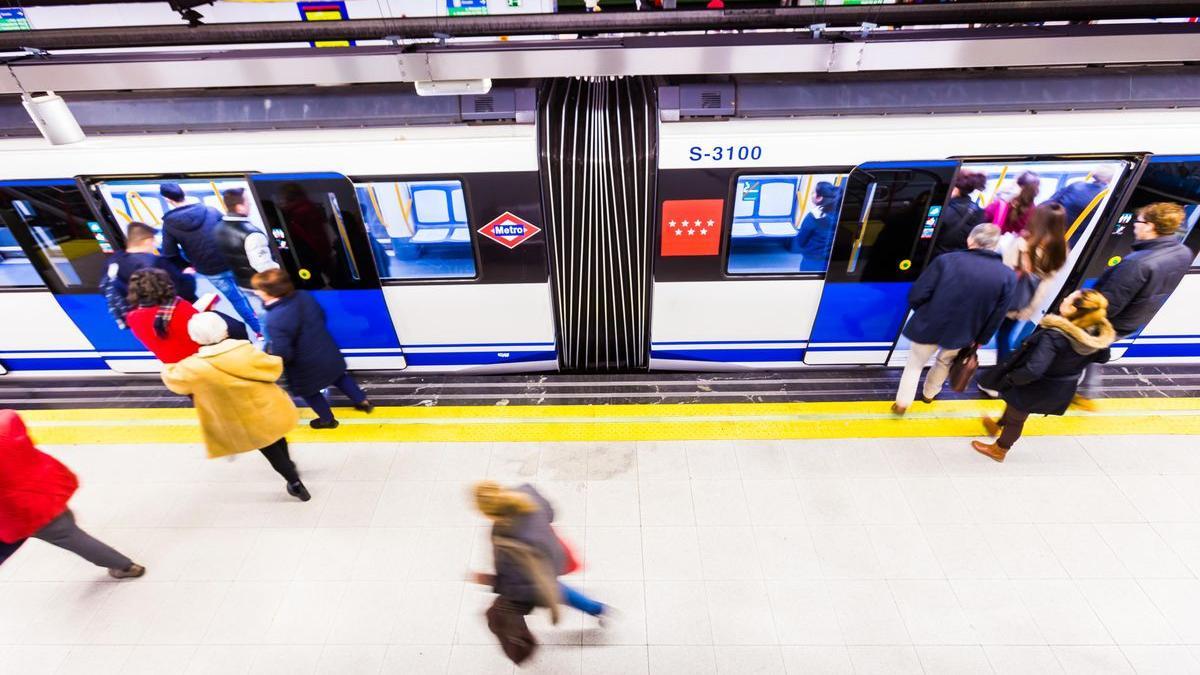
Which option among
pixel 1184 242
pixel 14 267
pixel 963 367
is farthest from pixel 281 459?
pixel 1184 242

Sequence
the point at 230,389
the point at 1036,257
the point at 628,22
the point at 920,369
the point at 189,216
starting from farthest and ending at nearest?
the point at 920,369
the point at 189,216
the point at 1036,257
the point at 230,389
the point at 628,22

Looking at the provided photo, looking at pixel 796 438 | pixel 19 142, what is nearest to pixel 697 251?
pixel 796 438

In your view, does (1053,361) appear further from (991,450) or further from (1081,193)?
(1081,193)

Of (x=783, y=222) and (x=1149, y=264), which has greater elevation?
(x=783, y=222)

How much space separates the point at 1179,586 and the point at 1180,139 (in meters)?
2.78

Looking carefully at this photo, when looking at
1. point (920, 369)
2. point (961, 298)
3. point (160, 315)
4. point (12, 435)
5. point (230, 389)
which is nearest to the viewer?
point (12, 435)

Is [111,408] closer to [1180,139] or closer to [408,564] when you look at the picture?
[408,564]

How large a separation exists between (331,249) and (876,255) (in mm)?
3975

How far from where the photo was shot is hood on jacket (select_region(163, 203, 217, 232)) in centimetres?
407

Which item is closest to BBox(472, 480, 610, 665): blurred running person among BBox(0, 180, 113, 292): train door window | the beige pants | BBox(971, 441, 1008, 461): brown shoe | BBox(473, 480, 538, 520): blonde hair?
BBox(473, 480, 538, 520): blonde hair

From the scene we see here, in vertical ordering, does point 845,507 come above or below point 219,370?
below

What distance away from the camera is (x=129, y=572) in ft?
11.1

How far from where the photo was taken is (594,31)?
3.03m

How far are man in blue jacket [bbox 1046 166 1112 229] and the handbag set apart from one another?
3.65 ft
